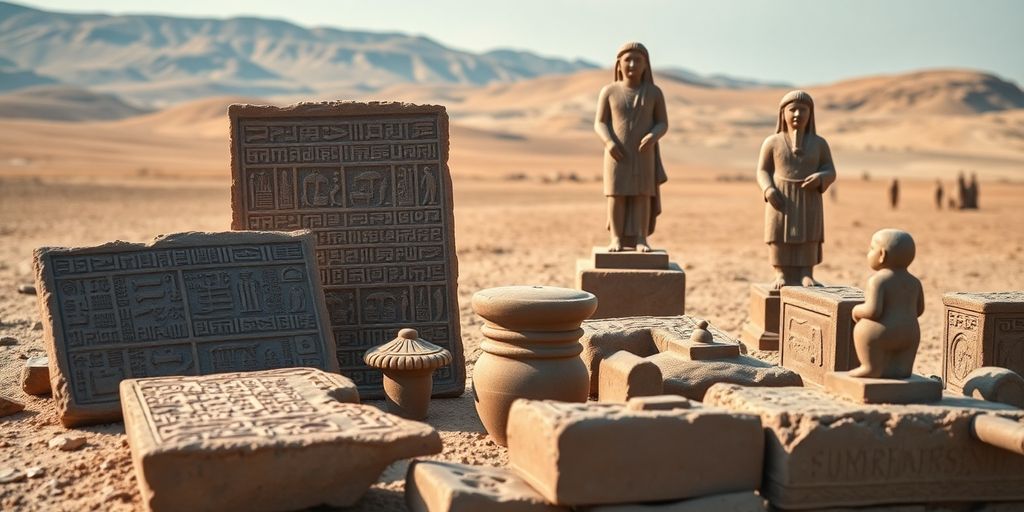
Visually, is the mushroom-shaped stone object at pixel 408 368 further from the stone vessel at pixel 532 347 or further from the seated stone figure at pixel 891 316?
the seated stone figure at pixel 891 316

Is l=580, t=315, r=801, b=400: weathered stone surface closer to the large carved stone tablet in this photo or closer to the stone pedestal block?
the large carved stone tablet

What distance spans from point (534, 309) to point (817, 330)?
8.86ft

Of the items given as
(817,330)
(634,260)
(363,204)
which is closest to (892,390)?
(817,330)

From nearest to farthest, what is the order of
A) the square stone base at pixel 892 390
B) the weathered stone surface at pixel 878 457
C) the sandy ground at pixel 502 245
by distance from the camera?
1. the weathered stone surface at pixel 878 457
2. the square stone base at pixel 892 390
3. the sandy ground at pixel 502 245

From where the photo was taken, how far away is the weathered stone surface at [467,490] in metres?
4.76

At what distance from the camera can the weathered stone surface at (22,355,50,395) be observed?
25.3ft

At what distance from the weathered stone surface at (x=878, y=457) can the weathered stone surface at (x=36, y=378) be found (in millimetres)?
5193

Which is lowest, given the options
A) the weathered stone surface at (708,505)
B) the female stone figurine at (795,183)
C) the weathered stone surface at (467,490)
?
the weathered stone surface at (708,505)

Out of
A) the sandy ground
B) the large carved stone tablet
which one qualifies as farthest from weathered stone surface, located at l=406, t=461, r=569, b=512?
the large carved stone tablet

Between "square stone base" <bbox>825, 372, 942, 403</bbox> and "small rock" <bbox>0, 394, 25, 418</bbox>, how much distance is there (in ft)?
17.9

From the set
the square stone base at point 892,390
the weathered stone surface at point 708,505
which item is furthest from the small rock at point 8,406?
the square stone base at point 892,390

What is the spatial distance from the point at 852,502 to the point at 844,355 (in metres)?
2.50

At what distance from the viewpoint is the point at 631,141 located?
9703 mm

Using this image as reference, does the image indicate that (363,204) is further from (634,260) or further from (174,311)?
(634,260)
